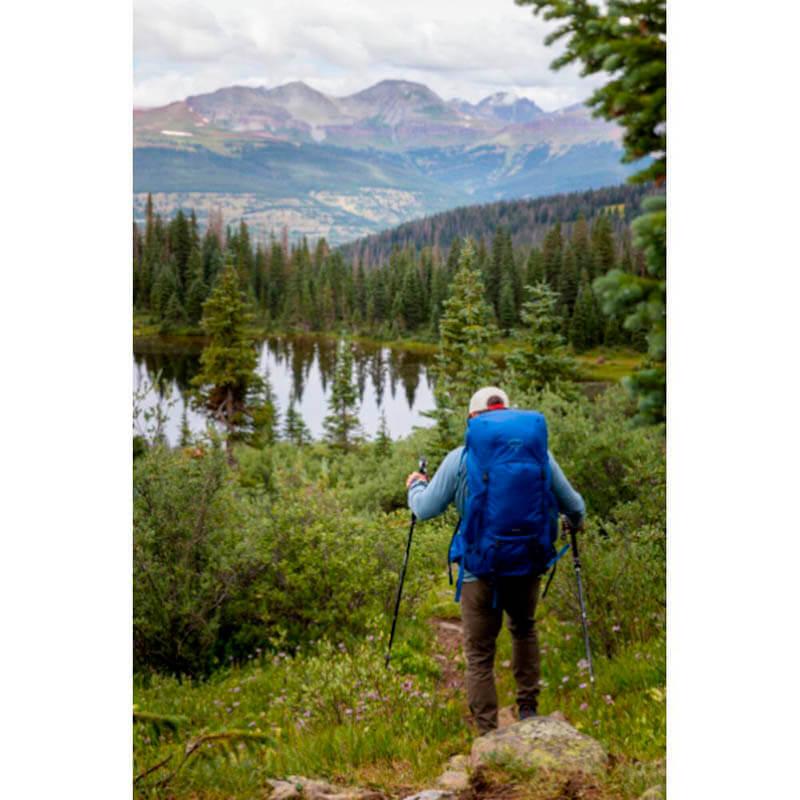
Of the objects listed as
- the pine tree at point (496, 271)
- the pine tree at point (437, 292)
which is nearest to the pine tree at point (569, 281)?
the pine tree at point (496, 271)

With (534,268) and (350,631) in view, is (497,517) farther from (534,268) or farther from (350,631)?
(534,268)

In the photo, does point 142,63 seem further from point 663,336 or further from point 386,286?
point 386,286

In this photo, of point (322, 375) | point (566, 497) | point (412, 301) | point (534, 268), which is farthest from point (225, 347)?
point (566, 497)

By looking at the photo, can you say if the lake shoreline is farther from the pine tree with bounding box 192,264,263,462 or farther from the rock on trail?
the rock on trail

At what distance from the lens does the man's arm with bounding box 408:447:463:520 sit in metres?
3.77

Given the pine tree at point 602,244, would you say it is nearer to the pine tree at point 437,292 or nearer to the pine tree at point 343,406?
the pine tree at point 437,292

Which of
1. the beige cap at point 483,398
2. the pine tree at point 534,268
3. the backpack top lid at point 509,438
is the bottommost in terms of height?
the backpack top lid at point 509,438

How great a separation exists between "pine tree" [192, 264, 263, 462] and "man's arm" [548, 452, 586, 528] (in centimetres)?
755

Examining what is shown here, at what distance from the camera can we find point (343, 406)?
19.6 meters

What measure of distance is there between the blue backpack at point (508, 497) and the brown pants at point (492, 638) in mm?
198

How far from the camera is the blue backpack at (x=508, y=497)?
11.6 feet
